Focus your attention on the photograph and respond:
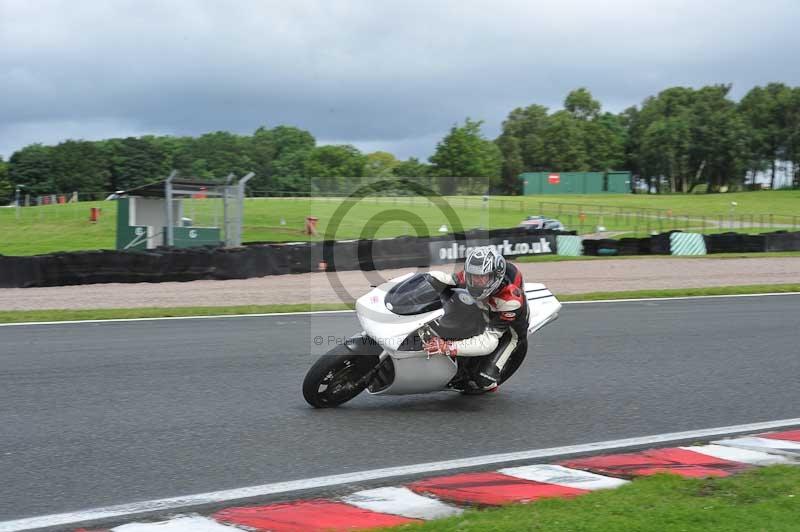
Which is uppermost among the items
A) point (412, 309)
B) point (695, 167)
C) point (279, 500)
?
point (695, 167)

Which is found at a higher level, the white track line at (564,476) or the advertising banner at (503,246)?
the advertising banner at (503,246)

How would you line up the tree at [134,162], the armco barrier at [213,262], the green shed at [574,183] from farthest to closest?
the tree at [134,162], the green shed at [574,183], the armco barrier at [213,262]

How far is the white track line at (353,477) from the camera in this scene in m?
4.62

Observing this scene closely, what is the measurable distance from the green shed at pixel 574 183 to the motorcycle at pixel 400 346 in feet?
281

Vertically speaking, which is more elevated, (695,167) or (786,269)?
(695,167)

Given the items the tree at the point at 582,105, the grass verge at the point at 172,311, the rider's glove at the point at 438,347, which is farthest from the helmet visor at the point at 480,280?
the tree at the point at 582,105

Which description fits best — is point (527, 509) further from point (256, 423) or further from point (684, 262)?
point (684, 262)

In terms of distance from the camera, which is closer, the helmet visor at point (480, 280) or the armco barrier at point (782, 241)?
the helmet visor at point (480, 280)

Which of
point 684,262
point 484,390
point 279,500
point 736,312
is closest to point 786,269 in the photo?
point 684,262

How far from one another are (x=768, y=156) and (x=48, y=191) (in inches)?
3549

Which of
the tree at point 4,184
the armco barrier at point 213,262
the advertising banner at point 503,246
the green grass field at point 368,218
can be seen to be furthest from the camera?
the tree at point 4,184

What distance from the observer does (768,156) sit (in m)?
113

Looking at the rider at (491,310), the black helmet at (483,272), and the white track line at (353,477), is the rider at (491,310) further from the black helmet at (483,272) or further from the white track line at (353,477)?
the white track line at (353,477)

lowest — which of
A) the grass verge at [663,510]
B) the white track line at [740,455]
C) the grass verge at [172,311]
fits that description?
the white track line at [740,455]
